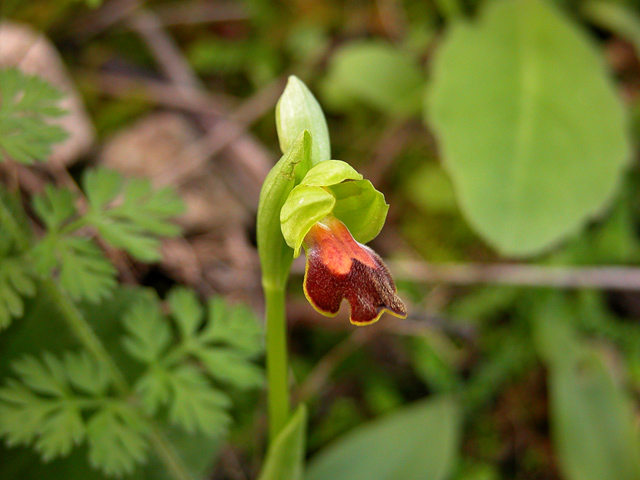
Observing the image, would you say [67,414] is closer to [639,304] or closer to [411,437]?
[411,437]

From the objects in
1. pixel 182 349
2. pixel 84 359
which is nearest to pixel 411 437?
pixel 182 349

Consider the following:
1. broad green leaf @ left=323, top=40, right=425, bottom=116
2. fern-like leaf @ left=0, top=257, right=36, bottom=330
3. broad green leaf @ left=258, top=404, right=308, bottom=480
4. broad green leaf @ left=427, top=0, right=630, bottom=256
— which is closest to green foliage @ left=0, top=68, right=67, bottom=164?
fern-like leaf @ left=0, top=257, right=36, bottom=330

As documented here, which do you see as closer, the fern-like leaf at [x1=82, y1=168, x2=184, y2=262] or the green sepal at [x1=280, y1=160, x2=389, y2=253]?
the green sepal at [x1=280, y1=160, x2=389, y2=253]

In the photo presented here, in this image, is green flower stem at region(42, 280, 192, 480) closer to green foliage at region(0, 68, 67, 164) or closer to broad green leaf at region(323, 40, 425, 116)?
green foliage at region(0, 68, 67, 164)

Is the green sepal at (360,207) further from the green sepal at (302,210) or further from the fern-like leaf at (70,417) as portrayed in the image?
the fern-like leaf at (70,417)

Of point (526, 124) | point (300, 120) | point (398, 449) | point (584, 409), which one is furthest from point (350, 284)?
point (526, 124)

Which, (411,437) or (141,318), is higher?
(141,318)

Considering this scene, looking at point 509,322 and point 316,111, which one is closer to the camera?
point 316,111
